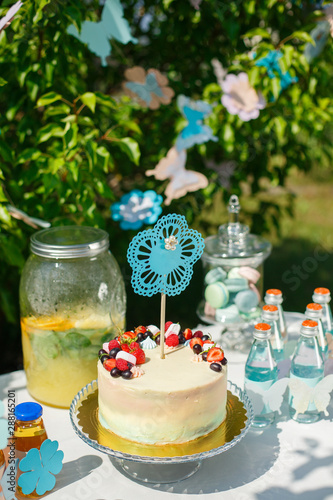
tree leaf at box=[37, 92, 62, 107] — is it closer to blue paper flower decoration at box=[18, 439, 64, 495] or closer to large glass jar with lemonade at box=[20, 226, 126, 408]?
large glass jar with lemonade at box=[20, 226, 126, 408]

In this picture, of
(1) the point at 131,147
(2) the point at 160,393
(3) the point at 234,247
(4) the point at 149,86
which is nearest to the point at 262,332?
(2) the point at 160,393

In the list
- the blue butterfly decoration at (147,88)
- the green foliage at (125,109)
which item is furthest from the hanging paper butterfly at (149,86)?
the green foliage at (125,109)

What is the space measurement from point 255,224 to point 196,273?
0.86 metres

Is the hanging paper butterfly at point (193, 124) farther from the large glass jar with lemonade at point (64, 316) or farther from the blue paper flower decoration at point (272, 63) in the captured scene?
the large glass jar with lemonade at point (64, 316)

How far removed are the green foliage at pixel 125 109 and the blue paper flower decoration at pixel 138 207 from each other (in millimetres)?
92

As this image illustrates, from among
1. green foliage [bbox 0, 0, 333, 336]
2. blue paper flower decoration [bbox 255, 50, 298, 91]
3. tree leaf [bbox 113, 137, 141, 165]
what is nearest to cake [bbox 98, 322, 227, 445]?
green foliage [bbox 0, 0, 333, 336]

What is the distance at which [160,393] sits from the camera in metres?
1.20

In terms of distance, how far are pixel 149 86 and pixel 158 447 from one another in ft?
4.93

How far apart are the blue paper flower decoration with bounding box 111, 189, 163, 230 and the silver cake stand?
92cm

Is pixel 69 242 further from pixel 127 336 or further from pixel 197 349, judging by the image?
pixel 197 349

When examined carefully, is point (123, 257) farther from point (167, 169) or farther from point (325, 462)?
point (325, 462)

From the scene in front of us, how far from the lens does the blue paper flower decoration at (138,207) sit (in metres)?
2.21

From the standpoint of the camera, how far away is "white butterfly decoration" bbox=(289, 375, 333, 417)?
1.42 meters

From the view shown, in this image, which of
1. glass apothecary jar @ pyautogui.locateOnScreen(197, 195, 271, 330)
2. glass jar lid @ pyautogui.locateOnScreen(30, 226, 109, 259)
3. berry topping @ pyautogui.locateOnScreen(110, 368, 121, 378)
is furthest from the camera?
glass apothecary jar @ pyautogui.locateOnScreen(197, 195, 271, 330)
